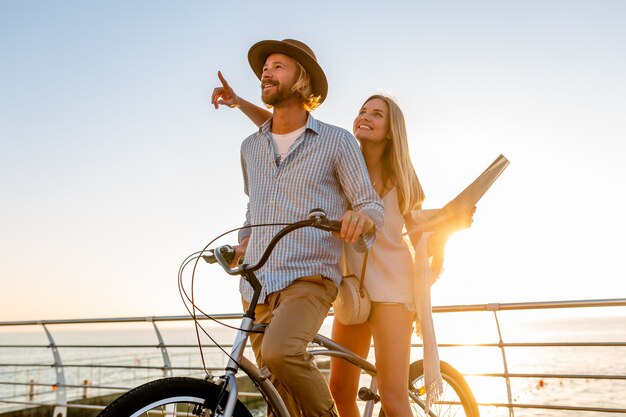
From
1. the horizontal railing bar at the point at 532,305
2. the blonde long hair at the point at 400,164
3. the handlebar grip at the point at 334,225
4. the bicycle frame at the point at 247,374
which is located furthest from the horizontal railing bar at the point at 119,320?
the handlebar grip at the point at 334,225

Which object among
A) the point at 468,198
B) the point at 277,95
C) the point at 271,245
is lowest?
the point at 271,245

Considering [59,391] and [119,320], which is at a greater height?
[119,320]

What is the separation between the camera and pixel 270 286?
71.4 inches

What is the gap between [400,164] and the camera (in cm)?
230

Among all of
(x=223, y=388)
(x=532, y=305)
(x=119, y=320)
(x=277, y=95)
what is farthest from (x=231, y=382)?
(x=119, y=320)

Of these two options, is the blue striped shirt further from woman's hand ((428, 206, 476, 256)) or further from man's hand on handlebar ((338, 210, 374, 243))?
woman's hand ((428, 206, 476, 256))

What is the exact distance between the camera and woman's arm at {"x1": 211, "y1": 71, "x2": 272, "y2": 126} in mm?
2348

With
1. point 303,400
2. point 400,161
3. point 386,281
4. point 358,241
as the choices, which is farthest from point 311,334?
point 400,161

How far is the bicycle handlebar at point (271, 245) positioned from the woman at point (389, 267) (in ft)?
1.91

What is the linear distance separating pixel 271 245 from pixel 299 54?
795mm

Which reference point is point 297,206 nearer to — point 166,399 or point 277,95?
point 277,95

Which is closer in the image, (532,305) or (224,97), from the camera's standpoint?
(224,97)

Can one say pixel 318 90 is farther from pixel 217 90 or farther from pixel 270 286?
pixel 270 286

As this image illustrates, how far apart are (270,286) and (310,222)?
34 cm
